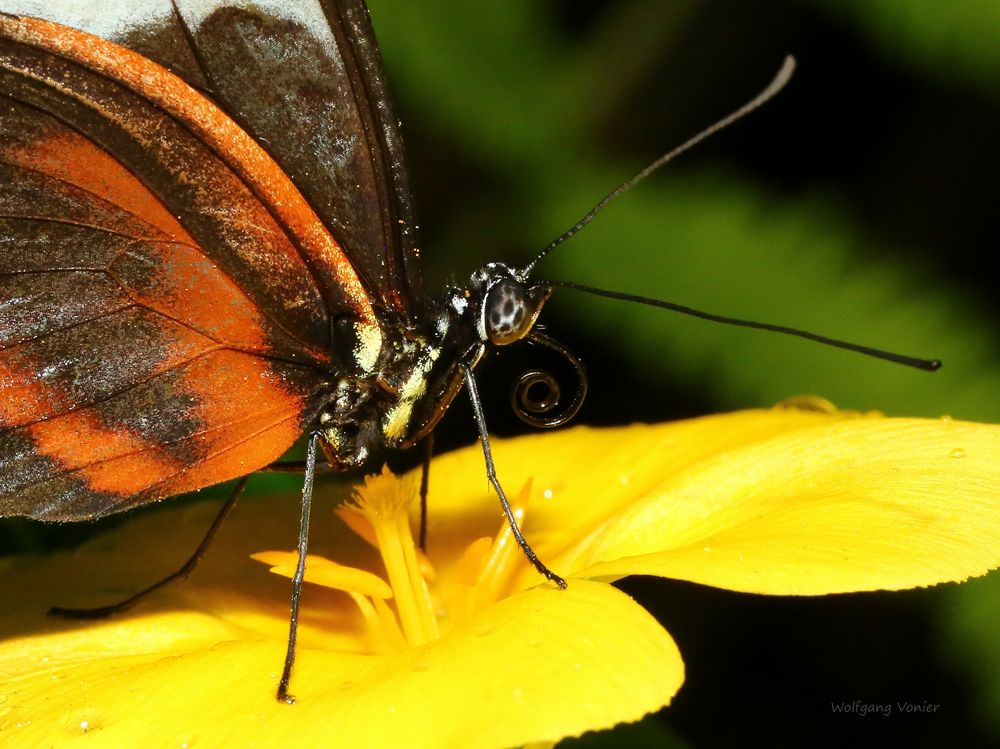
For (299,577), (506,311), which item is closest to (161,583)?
(299,577)

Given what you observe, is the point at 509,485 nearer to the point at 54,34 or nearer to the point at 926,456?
the point at 926,456

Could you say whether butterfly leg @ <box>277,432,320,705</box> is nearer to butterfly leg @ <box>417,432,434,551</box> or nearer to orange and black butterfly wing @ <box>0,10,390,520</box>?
orange and black butterfly wing @ <box>0,10,390,520</box>

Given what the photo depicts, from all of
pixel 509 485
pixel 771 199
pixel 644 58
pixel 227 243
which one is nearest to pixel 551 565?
pixel 509 485

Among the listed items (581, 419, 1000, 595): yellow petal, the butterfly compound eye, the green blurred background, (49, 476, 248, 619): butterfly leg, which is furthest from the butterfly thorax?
the green blurred background

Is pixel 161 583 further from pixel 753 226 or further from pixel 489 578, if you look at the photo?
pixel 753 226

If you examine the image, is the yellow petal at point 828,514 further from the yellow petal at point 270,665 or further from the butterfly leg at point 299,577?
the butterfly leg at point 299,577

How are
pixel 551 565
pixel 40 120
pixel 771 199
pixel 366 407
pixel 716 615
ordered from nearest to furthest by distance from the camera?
1. pixel 40 120
2. pixel 366 407
3. pixel 551 565
4. pixel 716 615
5. pixel 771 199
